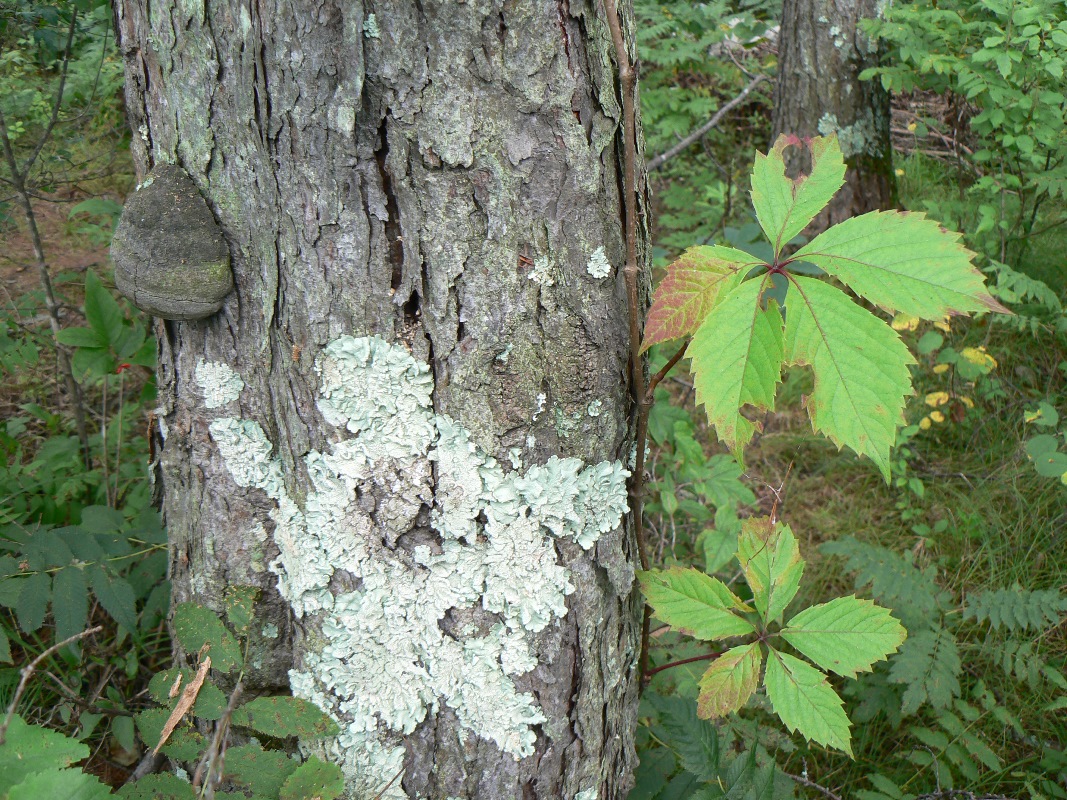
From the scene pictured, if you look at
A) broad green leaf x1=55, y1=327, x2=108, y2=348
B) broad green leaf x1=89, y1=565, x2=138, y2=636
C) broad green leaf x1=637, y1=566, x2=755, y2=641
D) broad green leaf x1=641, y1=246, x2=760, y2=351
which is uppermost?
broad green leaf x1=641, y1=246, x2=760, y2=351

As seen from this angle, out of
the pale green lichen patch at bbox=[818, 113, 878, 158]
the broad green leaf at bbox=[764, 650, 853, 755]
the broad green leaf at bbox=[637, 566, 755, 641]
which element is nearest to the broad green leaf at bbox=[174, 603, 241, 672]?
the broad green leaf at bbox=[637, 566, 755, 641]

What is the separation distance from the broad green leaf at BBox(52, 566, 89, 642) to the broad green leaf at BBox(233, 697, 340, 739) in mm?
484

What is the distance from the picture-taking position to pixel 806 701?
1.24 metres

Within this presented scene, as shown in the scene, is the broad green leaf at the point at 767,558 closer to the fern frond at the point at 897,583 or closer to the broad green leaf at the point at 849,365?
the broad green leaf at the point at 849,365

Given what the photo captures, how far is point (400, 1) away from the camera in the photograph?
93cm

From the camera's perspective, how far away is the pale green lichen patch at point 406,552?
3.70ft

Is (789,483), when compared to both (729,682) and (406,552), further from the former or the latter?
(406,552)

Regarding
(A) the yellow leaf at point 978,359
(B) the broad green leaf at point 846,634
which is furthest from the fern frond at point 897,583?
(A) the yellow leaf at point 978,359

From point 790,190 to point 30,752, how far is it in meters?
1.43

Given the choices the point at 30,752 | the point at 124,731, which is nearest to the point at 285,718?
the point at 30,752

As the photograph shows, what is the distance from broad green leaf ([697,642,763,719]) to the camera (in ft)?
4.08

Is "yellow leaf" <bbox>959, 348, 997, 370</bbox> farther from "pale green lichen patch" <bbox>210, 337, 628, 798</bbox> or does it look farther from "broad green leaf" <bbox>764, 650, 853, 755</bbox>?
"pale green lichen patch" <bbox>210, 337, 628, 798</bbox>

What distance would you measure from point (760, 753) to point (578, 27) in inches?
66.2

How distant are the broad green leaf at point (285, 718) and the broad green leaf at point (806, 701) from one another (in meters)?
0.81
